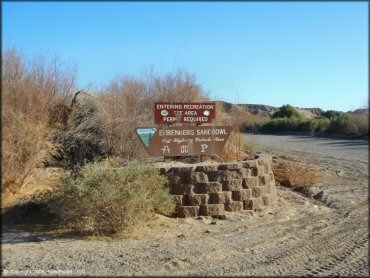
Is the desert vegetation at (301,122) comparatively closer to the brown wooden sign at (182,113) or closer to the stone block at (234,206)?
the brown wooden sign at (182,113)

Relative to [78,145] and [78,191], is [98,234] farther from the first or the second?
[78,145]

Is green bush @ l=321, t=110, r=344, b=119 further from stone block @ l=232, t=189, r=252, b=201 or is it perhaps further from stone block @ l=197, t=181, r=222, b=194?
stone block @ l=197, t=181, r=222, b=194

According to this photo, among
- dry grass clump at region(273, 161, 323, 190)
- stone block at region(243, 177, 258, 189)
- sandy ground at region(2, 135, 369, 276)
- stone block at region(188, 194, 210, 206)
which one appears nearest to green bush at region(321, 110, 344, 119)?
dry grass clump at region(273, 161, 323, 190)

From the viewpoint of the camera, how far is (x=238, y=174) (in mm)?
9086

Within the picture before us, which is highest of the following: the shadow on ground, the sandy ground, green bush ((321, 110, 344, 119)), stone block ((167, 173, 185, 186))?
green bush ((321, 110, 344, 119))

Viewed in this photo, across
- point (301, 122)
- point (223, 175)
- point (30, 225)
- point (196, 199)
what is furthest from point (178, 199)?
point (301, 122)

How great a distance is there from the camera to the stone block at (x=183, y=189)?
8734mm

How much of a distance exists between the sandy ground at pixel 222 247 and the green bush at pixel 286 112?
1470 centimetres

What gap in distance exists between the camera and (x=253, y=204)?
9203 mm

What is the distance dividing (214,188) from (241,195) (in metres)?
0.60

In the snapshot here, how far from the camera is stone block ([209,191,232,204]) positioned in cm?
883

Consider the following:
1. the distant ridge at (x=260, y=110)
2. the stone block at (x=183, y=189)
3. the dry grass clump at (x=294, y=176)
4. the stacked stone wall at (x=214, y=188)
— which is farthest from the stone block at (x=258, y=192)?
the distant ridge at (x=260, y=110)

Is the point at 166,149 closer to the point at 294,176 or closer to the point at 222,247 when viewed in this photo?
the point at 222,247

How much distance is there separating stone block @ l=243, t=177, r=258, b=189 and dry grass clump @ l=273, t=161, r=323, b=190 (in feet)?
11.2
